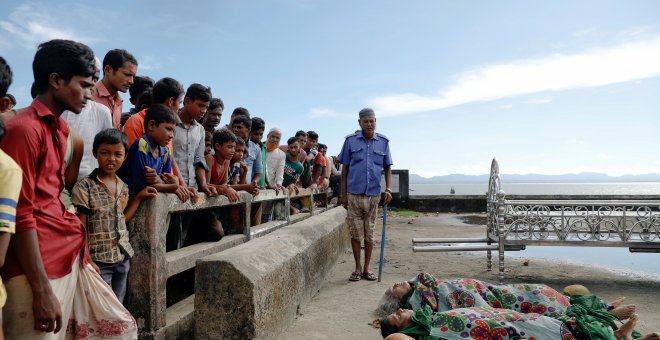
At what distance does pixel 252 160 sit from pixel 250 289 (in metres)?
3.11

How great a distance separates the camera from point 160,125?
3.07 m

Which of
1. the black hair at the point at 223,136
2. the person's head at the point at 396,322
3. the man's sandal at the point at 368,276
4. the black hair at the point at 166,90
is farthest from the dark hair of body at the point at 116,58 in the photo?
the man's sandal at the point at 368,276

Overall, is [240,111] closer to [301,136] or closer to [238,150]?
[238,150]

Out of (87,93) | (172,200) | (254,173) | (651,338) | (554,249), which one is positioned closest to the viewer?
(87,93)

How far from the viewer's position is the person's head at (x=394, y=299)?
3.78 metres

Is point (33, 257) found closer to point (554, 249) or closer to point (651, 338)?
point (651, 338)

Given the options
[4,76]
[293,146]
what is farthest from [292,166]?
[4,76]

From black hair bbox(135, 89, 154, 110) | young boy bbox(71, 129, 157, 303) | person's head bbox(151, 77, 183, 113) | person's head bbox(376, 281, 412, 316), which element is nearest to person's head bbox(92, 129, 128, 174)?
young boy bbox(71, 129, 157, 303)

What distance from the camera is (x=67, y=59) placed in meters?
1.85

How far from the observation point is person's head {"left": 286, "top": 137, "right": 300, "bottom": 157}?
802 cm

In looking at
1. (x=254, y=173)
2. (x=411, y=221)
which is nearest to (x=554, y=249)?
(x=411, y=221)

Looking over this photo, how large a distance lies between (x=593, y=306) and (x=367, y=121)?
306cm

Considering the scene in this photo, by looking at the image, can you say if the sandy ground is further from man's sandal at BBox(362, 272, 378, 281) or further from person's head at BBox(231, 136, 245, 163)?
person's head at BBox(231, 136, 245, 163)

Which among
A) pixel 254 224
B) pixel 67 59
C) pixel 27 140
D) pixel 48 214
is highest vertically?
pixel 67 59
